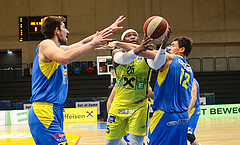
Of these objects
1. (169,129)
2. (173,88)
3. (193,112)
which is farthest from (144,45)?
(193,112)

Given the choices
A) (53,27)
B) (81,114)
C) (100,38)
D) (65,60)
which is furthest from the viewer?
(81,114)

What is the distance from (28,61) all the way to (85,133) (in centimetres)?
1369

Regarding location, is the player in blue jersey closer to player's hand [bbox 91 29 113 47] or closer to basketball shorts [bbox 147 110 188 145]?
A: basketball shorts [bbox 147 110 188 145]

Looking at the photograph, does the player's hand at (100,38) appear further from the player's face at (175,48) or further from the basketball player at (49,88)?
the player's face at (175,48)

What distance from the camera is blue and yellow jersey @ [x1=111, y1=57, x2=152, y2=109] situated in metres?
5.02

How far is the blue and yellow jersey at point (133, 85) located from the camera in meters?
5.02

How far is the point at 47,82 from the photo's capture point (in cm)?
362

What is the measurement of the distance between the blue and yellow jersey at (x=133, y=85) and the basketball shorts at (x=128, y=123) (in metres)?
0.12

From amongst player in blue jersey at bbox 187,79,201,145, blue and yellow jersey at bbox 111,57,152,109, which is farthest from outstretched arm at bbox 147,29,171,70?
player in blue jersey at bbox 187,79,201,145

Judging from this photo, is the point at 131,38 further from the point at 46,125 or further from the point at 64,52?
the point at 46,125

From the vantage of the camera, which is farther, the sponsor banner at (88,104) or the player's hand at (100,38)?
the sponsor banner at (88,104)

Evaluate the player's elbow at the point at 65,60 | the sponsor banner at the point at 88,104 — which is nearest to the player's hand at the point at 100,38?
the player's elbow at the point at 65,60

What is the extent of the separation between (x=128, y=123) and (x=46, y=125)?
1784 millimetres

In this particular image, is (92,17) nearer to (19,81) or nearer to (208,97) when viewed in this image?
(19,81)
